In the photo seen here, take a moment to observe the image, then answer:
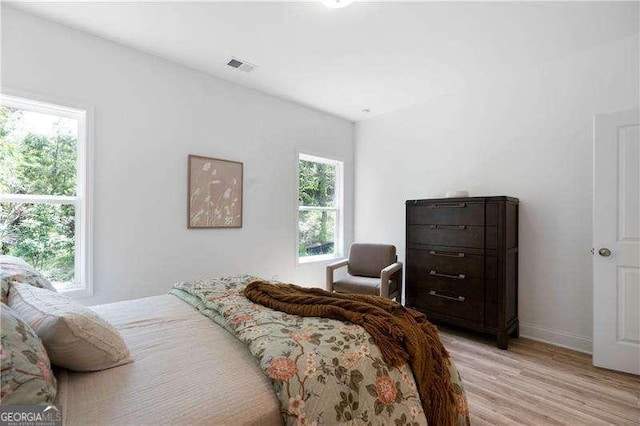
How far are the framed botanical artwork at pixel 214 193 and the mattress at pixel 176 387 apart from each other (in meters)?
1.79

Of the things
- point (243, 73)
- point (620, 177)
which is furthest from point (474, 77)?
point (243, 73)

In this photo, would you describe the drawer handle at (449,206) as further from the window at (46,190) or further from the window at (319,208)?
the window at (46,190)

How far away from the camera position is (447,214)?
313 cm

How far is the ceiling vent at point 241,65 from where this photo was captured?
288cm

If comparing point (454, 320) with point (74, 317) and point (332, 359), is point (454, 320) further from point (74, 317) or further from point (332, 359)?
point (74, 317)

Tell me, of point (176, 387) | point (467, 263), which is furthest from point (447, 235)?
point (176, 387)

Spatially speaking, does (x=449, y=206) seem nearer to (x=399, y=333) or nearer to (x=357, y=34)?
(x=357, y=34)

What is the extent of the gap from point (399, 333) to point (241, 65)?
2729 millimetres

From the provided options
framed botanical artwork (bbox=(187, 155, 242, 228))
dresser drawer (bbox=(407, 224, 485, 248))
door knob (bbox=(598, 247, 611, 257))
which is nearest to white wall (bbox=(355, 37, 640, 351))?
door knob (bbox=(598, 247, 611, 257))

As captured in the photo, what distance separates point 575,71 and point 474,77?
0.82 m

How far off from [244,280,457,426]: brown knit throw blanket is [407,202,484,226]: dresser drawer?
1.75 metres

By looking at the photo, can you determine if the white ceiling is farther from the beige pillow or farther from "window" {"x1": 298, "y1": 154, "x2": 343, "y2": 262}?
the beige pillow

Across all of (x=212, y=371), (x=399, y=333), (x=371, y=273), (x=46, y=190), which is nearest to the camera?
(x=212, y=371)

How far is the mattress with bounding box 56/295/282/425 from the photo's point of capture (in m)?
0.85
